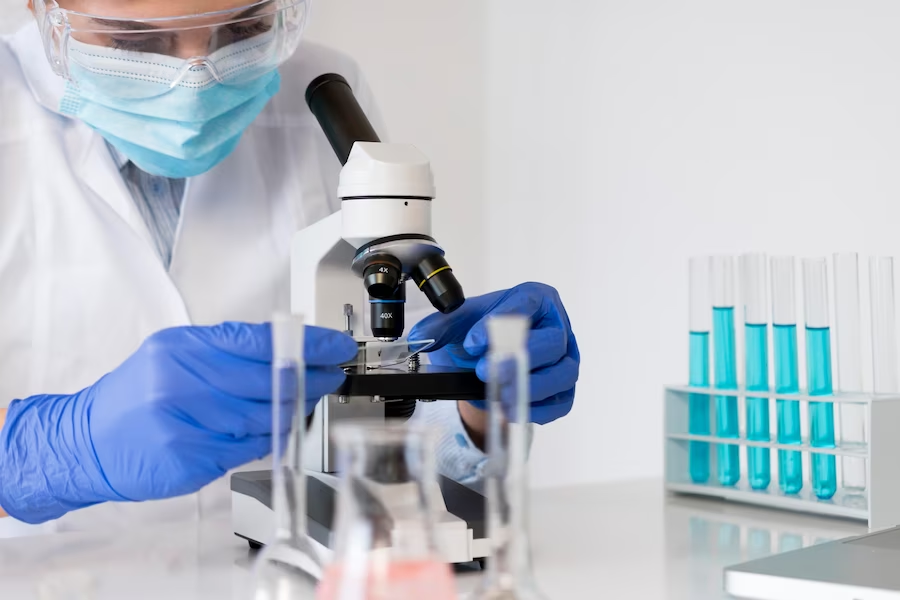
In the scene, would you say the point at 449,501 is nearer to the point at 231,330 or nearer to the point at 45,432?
the point at 231,330

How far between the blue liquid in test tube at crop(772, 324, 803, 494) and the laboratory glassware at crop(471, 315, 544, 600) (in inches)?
43.4

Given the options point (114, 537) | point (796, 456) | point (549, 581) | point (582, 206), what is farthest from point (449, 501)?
point (582, 206)

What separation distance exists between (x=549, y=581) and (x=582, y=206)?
193cm

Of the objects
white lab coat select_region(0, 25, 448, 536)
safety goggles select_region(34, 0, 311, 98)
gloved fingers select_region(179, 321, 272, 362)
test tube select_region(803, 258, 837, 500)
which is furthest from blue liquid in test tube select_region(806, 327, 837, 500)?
white lab coat select_region(0, 25, 448, 536)

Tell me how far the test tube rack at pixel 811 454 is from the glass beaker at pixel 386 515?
1124 mm

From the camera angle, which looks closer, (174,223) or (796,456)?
(796,456)

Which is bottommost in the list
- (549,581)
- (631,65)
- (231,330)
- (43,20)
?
(549,581)

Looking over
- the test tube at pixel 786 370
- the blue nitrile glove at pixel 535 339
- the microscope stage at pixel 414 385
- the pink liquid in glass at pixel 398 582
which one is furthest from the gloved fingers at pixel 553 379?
the pink liquid in glass at pixel 398 582

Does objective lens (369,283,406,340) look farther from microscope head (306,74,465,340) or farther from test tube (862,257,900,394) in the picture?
test tube (862,257,900,394)

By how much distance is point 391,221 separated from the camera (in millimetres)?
1207

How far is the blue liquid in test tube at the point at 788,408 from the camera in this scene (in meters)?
1.62

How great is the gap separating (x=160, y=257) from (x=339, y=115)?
0.71 meters

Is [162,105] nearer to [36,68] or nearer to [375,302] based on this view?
[36,68]

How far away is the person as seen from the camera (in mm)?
1228
